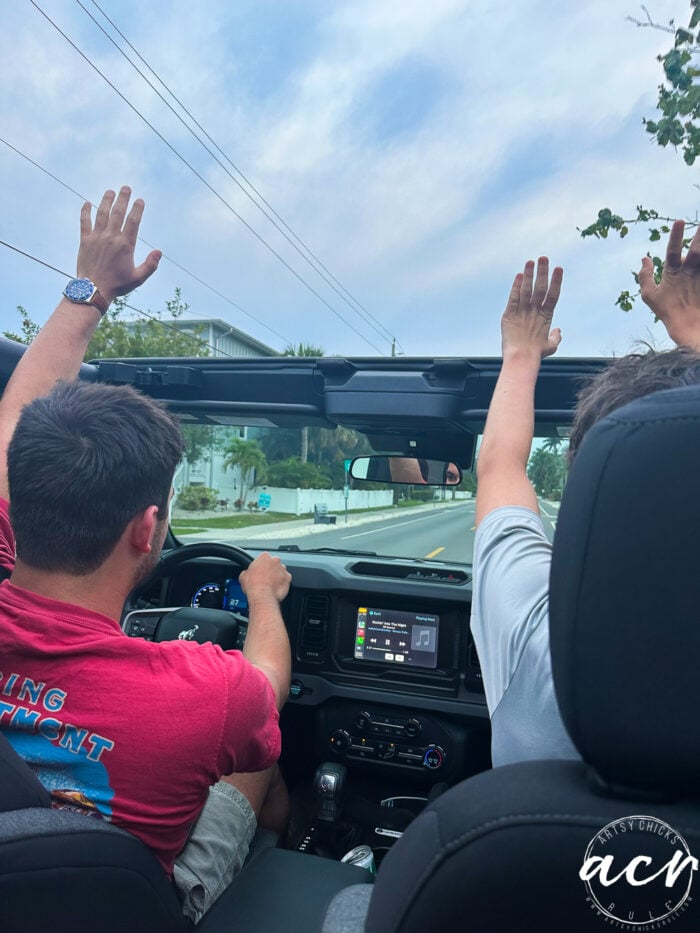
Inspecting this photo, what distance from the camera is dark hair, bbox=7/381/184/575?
1.63 metres

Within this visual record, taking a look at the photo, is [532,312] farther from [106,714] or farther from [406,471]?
[406,471]

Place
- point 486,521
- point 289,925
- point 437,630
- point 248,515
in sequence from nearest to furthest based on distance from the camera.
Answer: point 486,521 < point 289,925 < point 437,630 < point 248,515

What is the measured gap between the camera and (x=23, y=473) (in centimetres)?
164

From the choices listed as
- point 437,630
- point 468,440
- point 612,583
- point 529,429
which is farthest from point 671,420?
point 437,630

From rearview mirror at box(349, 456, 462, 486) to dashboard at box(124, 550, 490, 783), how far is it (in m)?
0.50

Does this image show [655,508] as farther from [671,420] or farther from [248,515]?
[248,515]

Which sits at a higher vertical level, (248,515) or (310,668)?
(248,515)

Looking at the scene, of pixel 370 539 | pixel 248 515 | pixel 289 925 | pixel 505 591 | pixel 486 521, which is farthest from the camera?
pixel 370 539

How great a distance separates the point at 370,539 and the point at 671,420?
143 inches

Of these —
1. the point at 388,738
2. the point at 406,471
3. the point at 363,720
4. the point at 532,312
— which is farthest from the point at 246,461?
the point at 532,312

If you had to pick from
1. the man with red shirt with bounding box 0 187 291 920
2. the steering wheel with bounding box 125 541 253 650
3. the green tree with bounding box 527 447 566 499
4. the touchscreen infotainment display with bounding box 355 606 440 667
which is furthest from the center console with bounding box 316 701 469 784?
the man with red shirt with bounding box 0 187 291 920

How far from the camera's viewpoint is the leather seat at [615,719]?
0.86 m

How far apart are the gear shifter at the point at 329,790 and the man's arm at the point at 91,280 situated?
7.55 ft

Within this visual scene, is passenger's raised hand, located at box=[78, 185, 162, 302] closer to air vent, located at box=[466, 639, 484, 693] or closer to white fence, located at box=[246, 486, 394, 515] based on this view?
white fence, located at box=[246, 486, 394, 515]
